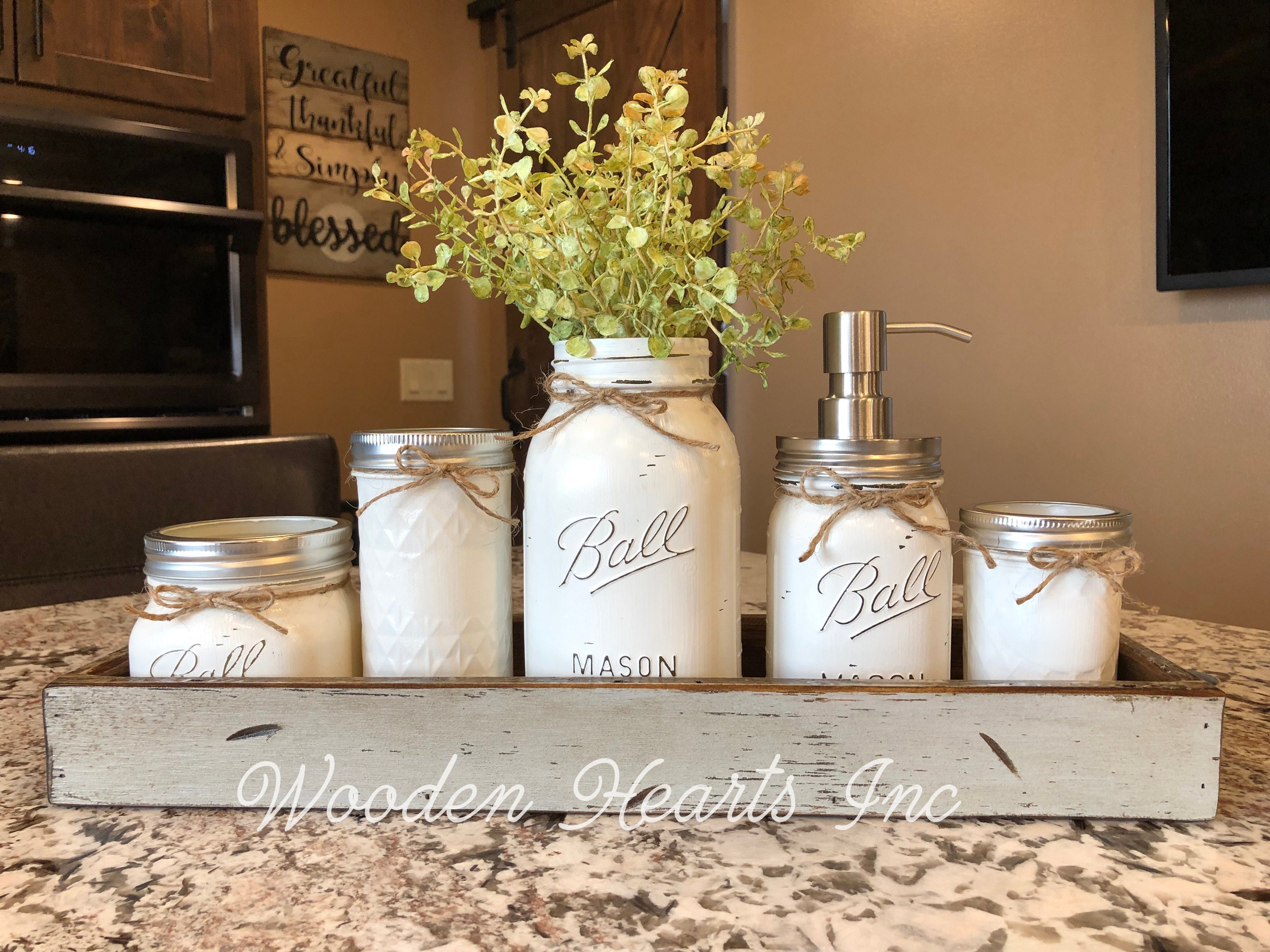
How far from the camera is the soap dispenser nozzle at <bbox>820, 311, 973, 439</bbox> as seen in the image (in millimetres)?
567

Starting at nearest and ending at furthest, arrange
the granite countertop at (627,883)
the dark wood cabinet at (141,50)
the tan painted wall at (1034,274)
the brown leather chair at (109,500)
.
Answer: the granite countertop at (627,883)
the brown leather chair at (109,500)
the tan painted wall at (1034,274)
the dark wood cabinet at (141,50)

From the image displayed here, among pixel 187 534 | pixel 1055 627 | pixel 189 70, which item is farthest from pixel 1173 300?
pixel 189 70

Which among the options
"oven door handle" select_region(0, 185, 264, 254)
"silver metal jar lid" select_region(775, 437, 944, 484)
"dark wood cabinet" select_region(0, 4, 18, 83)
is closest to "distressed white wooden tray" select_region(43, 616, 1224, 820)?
"silver metal jar lid" select_region(775, 437, 944, 484)

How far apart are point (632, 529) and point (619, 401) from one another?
75 millimetres

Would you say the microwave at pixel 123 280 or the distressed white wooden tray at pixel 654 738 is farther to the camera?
the microwave at pixel 123 280

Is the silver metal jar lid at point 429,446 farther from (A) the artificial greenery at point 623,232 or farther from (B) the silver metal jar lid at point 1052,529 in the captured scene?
(B) the silver metal jar lid at point 1052,529

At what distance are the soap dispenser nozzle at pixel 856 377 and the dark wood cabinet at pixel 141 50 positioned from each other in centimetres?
163

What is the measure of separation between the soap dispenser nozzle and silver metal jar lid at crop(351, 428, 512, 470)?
211 mm

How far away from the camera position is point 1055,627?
0.52 m

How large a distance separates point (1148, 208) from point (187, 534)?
153cm

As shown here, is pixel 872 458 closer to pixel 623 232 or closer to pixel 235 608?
pixel 623 232

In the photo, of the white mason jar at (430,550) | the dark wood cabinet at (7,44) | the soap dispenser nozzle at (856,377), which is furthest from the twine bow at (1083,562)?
the dark wood cabinet at (7,44)

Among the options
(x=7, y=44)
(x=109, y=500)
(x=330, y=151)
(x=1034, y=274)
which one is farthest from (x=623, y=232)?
(x=330, y=151)

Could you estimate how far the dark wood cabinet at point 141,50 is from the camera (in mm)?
1581
